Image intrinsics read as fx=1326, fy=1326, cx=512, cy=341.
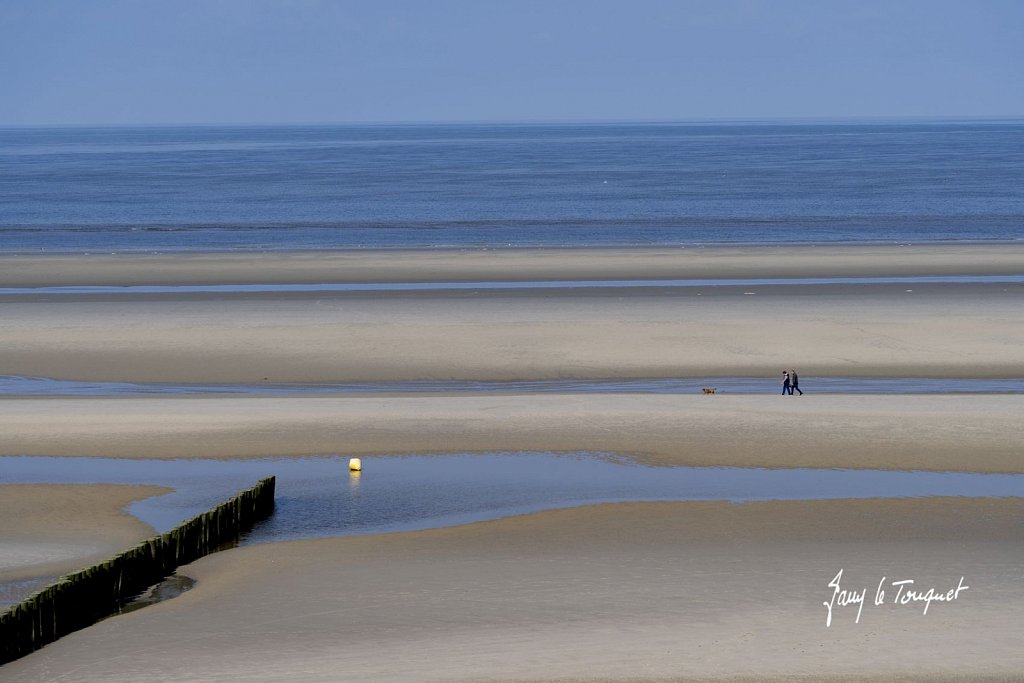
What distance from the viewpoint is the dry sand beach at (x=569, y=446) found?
567 inches

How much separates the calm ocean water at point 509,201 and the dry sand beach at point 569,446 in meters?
14.2

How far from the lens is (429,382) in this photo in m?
29.8

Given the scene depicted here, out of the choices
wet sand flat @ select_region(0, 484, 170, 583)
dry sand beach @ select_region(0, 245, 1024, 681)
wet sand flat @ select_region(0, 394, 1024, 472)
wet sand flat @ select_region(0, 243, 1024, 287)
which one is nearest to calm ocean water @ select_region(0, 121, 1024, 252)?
wet sand flat @ select_region(0, 243, 1024, 287)

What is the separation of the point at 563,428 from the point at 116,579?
10435 millimetres

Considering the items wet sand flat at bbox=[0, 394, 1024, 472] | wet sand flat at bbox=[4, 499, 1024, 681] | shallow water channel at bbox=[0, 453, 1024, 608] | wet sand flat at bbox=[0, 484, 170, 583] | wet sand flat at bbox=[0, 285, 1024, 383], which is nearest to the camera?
wet sand flat at bbox=[4, 499, 1024, 681]

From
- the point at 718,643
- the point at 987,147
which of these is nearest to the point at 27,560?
the point at 718,643

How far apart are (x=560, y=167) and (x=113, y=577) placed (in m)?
111

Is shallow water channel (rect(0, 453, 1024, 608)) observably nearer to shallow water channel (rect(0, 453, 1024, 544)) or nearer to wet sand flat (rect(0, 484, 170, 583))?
shallow water channel (rect(0, 453, 1024, 544))

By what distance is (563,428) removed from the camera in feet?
80.4

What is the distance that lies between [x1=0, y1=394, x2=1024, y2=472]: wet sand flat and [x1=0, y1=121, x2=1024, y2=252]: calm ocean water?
31.9m

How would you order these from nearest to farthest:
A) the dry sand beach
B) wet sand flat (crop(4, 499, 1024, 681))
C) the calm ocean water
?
wet sand flat (crop(4, 499, 1024, 681)), the dry sand beach, the calm ocean water

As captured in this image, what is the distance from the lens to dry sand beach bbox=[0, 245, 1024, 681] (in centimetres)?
1441

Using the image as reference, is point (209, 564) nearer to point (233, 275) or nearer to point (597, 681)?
point (597, 681)
